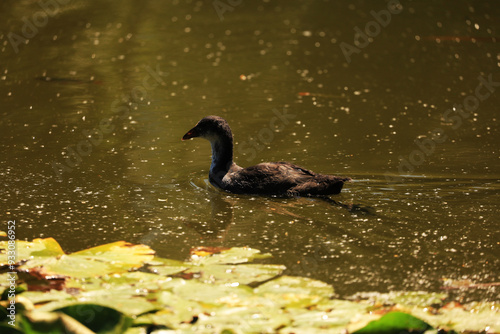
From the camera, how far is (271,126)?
7605mm

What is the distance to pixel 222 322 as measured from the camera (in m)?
3.13

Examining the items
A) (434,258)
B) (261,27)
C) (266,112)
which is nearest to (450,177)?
(434,258)

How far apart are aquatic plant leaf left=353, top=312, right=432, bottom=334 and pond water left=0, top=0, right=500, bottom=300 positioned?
3.23ft

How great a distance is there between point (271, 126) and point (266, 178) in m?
1.91

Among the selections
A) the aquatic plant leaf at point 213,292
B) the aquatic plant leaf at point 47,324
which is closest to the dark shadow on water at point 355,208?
the aquatic plant leaf at point 213,292

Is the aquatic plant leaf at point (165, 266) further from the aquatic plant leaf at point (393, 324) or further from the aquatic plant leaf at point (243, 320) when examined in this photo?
the aquatic plant leaf at point (393, 324)

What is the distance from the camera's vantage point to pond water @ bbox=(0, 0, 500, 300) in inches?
188

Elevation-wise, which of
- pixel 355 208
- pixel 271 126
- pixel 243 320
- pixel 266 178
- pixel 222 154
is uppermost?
pixel 271 126

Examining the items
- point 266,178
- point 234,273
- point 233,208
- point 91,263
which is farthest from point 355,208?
point 91,263

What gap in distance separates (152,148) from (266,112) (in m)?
1.74

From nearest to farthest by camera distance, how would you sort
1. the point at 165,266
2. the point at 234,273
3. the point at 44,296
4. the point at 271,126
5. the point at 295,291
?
the point at 44,296 < the point at 295,291 < the point at 234,273 < the point at 165,266 < the point at 271,126

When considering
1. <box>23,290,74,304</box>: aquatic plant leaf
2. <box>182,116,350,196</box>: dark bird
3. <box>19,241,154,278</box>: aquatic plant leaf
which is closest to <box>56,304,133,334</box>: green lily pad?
<box>23,290,74,304</box>: aquatic plant leaf

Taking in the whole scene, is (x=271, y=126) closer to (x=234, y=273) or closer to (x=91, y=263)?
(x=234, y=273)

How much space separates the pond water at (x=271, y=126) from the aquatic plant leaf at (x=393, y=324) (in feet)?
3.23
